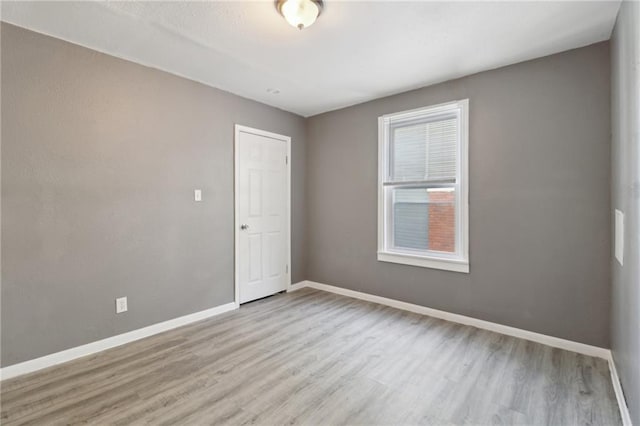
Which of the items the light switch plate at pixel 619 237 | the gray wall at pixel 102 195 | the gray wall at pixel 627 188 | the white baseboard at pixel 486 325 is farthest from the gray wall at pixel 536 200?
the gray wall at pixel 102 195

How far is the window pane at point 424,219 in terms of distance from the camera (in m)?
3.25

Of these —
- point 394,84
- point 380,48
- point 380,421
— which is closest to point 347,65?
point 380,48

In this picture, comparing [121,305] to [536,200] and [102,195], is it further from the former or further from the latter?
[536,200]

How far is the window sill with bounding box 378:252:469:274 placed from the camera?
3.08 m

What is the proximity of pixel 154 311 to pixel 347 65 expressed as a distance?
295cm

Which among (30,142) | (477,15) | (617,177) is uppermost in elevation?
(477,15)

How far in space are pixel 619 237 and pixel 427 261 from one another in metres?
1.59

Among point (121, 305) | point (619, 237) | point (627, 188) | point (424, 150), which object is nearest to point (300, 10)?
point (424, 150)

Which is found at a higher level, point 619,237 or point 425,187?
point 425,187

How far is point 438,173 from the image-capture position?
3293 millimetres

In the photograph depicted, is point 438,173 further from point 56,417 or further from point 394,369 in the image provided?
point 56,417

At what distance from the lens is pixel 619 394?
1873 mm

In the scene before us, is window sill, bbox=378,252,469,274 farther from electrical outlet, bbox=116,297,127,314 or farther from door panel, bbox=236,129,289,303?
electrical outlet, bbox=116,297,127,314

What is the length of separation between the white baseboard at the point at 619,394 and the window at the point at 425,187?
1.19m
